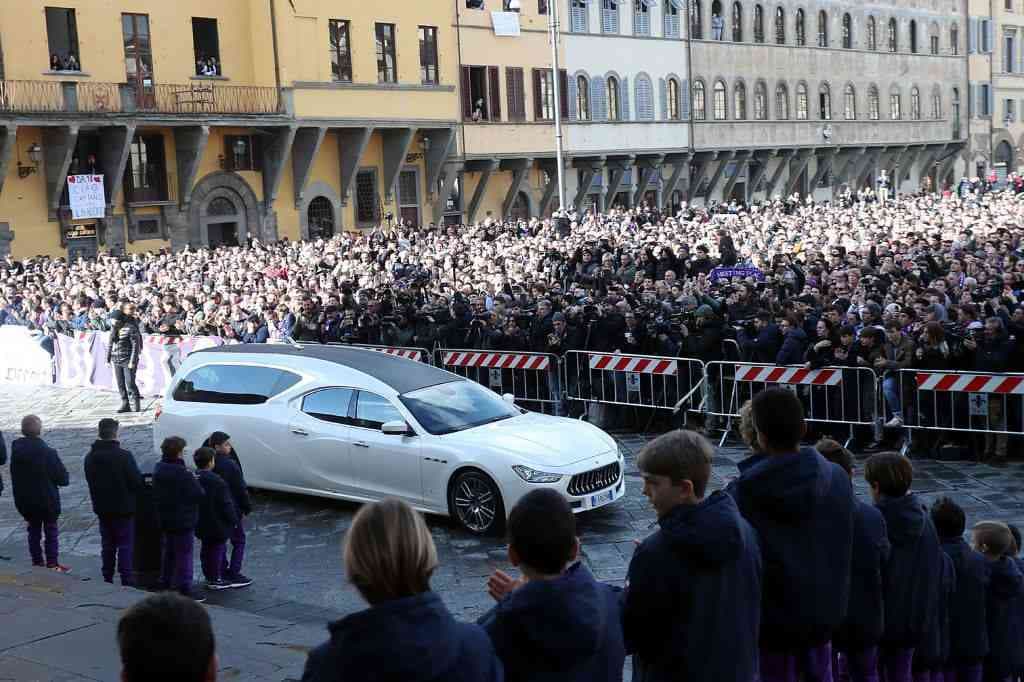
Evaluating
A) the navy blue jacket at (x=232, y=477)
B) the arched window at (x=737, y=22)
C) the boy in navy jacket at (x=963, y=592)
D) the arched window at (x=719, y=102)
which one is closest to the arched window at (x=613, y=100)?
the arched window at (x=719, y=102)

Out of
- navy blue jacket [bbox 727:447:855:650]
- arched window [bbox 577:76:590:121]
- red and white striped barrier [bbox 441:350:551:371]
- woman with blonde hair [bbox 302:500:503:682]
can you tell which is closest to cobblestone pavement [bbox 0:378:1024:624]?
red and white striped barrier [bbox 441:350:551:371]

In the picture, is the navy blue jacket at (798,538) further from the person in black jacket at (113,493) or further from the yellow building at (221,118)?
the yellow building at (221,118)

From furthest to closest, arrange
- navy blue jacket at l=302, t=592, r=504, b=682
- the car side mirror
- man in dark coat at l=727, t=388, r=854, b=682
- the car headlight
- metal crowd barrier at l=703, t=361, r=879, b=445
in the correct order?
metal crowd barrier at l=703, t=361, r=879, b=445
the car side mirror
the car headlight
man in dark coat at l=727, t=388, r=854, b=682
navy blue jacket at l=302, t=592, r=504, b=682

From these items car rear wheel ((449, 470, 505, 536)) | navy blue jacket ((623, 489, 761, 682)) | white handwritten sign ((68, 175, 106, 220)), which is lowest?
car rear wheel ((449, 470, 505, 536))

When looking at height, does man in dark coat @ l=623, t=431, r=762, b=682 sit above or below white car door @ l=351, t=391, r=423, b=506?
above

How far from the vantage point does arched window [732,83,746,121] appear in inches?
2018

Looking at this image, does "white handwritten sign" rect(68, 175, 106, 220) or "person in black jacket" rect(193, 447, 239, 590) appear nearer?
"person in black jacket" rect(193, 447, 239, 590)

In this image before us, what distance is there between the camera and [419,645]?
323cm

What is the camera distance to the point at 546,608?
3631 millimetres

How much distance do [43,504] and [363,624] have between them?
7.48 m

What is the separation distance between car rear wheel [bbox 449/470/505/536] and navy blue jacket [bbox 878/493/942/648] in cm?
518

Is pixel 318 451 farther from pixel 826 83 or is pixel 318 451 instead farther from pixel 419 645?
pixel 826 83

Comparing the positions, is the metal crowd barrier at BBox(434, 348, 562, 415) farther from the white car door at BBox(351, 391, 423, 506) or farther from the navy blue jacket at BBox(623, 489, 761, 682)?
the navy blue jacket at BBox(623, 489, 761, 682)

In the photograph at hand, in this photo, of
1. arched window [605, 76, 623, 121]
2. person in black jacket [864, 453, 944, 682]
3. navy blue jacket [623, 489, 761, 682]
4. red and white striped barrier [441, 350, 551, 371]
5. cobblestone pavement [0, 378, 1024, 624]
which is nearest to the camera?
navy blue jacket [623, 489, 761, 682]
